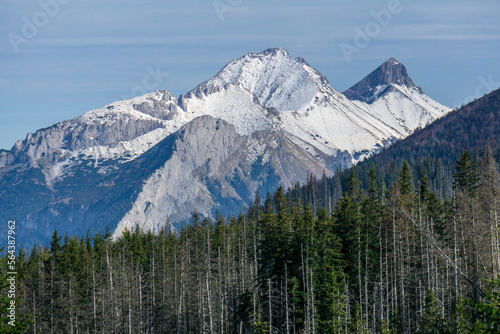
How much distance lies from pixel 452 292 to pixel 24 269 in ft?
211

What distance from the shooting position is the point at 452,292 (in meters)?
67.2

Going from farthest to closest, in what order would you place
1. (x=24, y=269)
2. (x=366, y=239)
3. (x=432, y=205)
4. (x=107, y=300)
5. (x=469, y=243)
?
1. (x=24, y=269)
2. (x=107, y=300)
3. (x=432, y=205)
4. (x=366, y=239)
5. (x=469, y=243)

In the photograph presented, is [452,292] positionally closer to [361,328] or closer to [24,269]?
[361,328]

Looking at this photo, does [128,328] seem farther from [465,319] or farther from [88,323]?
[465,319]

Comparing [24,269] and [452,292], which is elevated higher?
[24,269]

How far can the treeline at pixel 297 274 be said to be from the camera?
65438mm

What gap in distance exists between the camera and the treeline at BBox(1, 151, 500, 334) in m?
65.4

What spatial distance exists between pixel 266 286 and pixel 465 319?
1099 inches

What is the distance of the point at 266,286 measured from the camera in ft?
245

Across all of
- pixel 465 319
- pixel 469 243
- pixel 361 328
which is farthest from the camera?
pixel 469 243

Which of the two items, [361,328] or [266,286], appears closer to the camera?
[361,328]

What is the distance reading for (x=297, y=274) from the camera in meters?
72.5

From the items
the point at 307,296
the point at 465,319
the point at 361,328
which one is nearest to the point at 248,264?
the point at 307,296

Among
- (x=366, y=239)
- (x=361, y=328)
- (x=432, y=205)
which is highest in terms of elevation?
(x=432, y=205)
